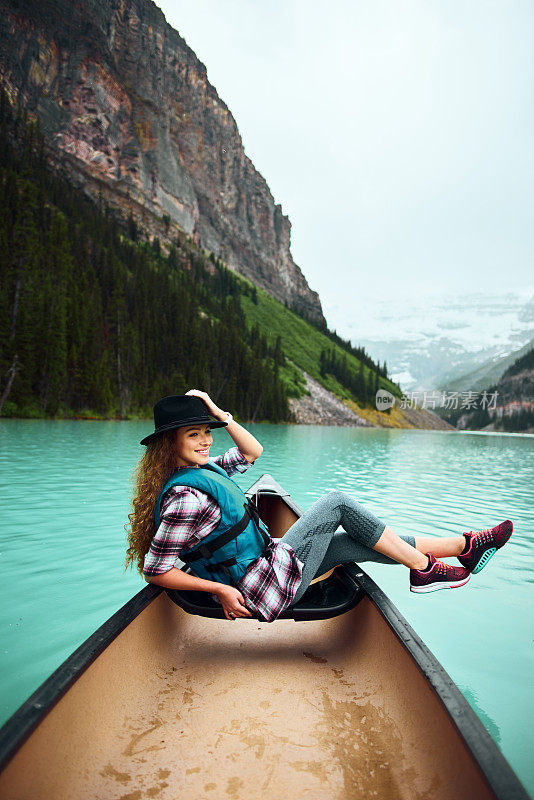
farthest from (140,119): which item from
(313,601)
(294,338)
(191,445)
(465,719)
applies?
(465,719)

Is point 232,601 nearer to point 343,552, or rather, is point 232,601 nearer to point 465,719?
point 343,552

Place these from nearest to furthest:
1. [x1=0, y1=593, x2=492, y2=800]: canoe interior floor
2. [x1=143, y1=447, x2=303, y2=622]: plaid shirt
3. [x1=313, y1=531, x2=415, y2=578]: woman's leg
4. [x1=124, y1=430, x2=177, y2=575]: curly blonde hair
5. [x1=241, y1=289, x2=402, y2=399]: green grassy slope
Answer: [x1=0, y1=593, x2=492, y2=800]: canoe interior floor, [x1=143, y1=447, x2=303, y2=622]: plaid shirt, [x1=124, y1=430, x2=177, y2=575]: curly blonde hair, [x1=313, y1=531, x2=415, y2=578]: woman's leg, [x1=241, y1=289, x2=402, y2=399]: green grassy slope

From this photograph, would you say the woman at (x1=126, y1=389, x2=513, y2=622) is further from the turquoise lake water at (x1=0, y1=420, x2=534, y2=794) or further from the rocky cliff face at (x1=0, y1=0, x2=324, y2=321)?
the rocky cliff face at (x1=0, y1=0, x2=324, y2=321)

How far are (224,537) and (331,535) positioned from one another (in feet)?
3.28

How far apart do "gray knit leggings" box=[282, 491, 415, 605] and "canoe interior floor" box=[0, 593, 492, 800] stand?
1.40ft

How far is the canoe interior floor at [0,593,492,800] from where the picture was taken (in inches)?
71.5

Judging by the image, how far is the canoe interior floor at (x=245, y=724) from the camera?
1.82m

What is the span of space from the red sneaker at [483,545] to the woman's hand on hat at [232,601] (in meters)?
2.14

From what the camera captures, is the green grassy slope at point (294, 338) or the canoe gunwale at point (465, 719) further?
the green grassy slope at point (294, 338)

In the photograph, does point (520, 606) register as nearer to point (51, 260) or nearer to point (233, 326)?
point (51, 260)

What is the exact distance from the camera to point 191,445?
287cm

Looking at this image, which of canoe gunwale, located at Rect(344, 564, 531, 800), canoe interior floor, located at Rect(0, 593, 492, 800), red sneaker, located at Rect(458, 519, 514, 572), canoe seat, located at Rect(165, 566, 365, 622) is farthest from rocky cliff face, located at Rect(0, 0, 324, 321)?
canoe gunwale, located at Rect(344, 564, 531, 800)

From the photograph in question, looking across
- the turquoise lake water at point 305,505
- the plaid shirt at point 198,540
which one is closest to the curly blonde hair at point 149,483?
the plaid shirt at point 198,540

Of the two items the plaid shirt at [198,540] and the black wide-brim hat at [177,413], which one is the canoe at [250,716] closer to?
the plaid shirt at [198,540]
